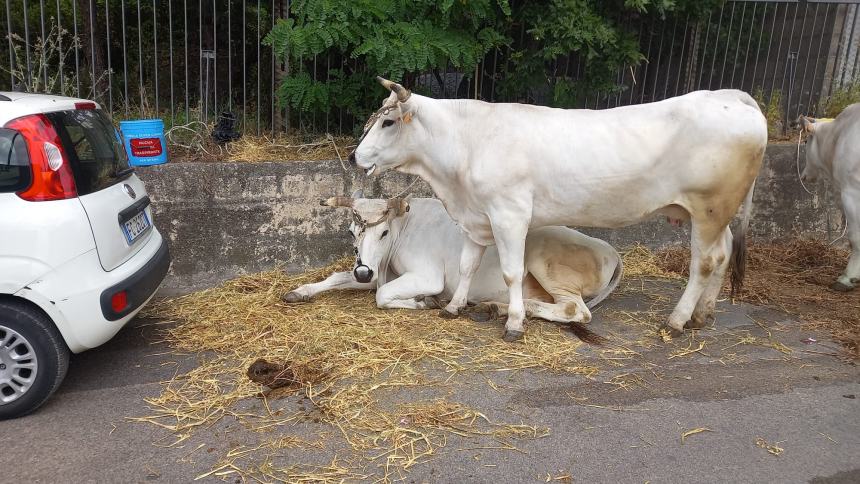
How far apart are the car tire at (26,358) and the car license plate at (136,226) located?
0.74 meters

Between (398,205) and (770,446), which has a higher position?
(398,205)

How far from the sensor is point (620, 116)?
207 inches

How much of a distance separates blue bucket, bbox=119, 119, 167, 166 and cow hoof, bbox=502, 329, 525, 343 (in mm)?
3723

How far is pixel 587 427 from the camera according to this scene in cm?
402

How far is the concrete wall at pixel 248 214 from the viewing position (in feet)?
21.5

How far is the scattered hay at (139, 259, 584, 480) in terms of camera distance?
12.8 feet

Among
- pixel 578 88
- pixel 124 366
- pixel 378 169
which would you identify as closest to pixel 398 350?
pixel 378 169

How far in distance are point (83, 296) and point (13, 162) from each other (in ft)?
2.78

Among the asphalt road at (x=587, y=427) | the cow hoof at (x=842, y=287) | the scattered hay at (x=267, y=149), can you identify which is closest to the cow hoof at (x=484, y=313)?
the asphalt road at (x=587, y=427)

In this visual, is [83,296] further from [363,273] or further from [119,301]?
[363,273]

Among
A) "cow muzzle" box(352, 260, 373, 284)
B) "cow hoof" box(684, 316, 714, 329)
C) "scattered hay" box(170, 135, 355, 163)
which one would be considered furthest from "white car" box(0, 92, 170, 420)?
"cow hoof" box(684, 316, 714, 329)

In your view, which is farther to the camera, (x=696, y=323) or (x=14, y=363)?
(x=696, y=323)

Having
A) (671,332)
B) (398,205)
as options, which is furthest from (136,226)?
(671,332)

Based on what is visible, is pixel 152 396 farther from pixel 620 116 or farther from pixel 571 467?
pixel 620 116
